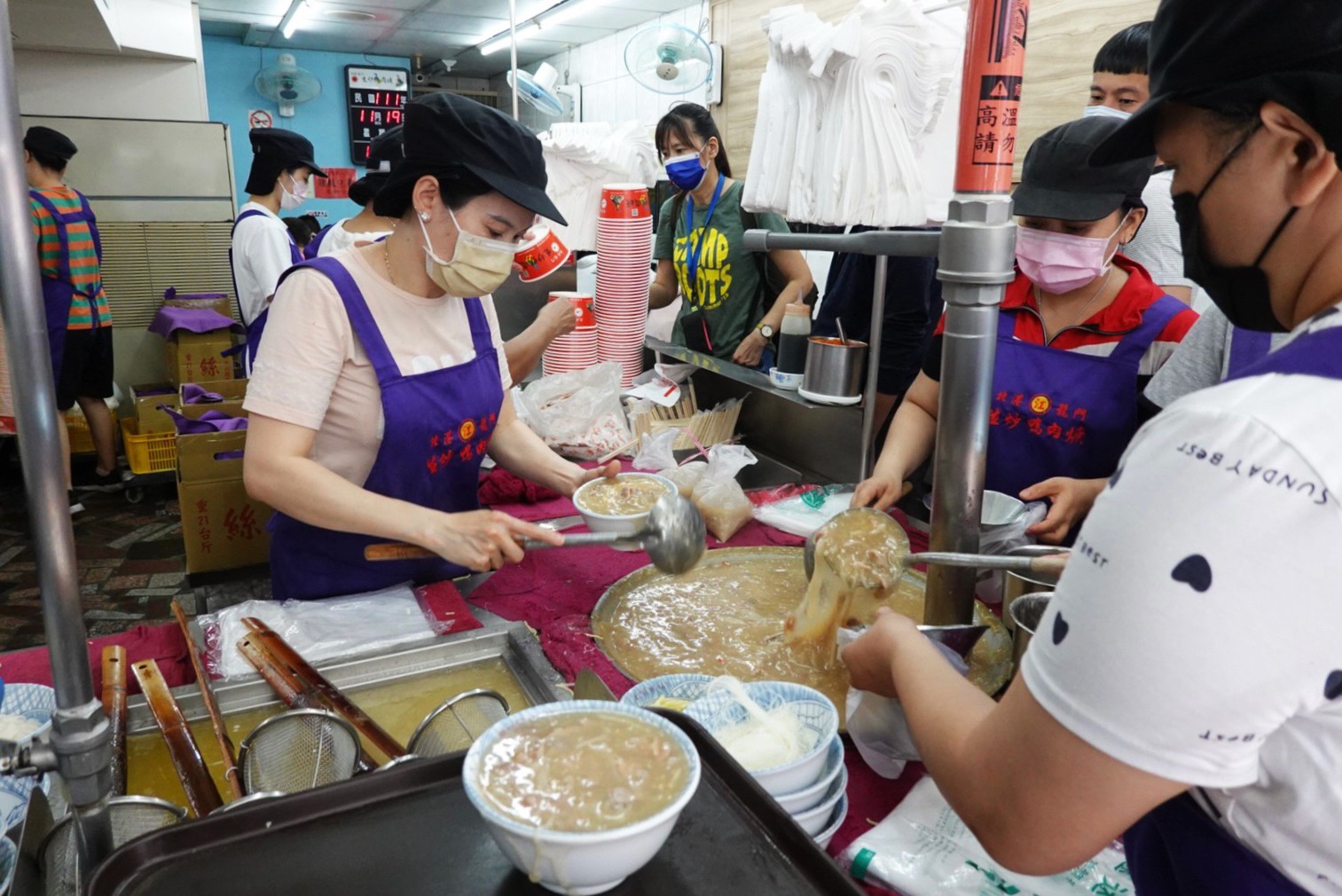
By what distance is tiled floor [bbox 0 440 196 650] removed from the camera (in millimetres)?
4547

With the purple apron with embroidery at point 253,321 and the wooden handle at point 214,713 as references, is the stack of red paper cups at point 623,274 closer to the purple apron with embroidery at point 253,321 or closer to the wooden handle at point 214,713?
the purple apron with embroidery at point 253,321

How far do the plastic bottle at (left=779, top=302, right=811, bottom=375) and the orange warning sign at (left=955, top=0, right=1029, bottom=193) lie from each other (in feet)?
5.52

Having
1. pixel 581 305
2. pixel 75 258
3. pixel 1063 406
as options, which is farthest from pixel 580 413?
pixel 75 258

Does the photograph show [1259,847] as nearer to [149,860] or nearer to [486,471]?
[149,860]

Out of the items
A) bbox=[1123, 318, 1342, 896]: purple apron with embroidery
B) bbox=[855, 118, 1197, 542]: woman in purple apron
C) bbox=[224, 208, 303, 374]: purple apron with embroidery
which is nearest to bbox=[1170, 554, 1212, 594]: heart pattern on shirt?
bbox=[1123, 318, 1342, 896]: purple apron with embroidery

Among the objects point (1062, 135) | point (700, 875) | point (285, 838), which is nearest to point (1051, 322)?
point (1062, 135)

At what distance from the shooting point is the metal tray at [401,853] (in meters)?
0.72

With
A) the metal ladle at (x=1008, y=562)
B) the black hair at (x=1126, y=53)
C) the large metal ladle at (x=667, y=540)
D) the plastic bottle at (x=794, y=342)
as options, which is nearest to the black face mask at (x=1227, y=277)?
the metal ladle at (x=1008, y=562)

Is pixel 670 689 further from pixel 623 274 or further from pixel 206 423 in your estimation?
pixel 206 423

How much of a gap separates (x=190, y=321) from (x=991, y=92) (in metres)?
6.93

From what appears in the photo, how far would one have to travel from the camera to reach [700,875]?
0.75m

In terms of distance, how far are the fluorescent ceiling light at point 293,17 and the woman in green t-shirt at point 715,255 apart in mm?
7307

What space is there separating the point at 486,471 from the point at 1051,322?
5.21 feet

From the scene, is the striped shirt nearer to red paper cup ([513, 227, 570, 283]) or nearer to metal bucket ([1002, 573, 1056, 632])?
red paper cup ([513, 227, 570, 283])
